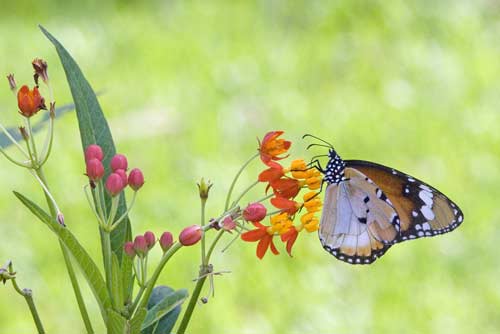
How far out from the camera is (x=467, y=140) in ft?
9.84

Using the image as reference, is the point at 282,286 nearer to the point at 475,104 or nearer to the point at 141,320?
the point at 475,104

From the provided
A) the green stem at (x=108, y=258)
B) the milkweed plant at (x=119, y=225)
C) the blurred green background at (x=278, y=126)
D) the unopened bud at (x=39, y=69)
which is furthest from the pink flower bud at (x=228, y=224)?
the blurred green background at (x=278, y=126)

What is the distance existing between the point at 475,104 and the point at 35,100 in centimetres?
264

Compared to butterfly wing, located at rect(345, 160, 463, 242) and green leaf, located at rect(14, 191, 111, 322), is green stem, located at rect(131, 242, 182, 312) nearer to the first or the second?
green leaf, located at rect(14, 191, 111, 322)

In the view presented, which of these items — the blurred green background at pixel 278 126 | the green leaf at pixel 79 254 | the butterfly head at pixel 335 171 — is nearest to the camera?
the green leaf at pixel 79 254

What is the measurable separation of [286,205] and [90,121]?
200mm

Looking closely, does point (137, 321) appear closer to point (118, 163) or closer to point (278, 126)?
point (118, 163)

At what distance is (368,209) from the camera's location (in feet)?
4.03

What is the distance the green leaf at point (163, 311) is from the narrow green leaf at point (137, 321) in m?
0.04

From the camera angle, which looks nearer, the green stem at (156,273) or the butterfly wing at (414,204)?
the green stem at (156,273)

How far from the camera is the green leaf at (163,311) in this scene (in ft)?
2.49

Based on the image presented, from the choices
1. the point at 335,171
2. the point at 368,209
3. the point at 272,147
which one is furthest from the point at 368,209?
the point at 272,147

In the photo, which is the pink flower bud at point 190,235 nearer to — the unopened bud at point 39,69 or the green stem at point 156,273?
the green stem at point 156,273

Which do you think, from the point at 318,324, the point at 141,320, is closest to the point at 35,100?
the point at 141,320
